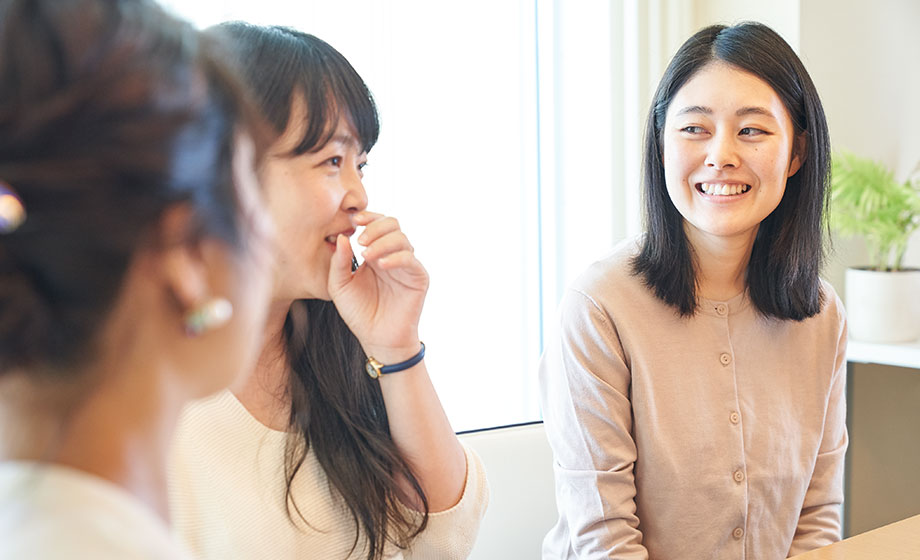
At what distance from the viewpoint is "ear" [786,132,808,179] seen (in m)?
1.58

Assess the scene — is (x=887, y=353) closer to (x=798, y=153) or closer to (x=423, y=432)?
(x=798, y=153)

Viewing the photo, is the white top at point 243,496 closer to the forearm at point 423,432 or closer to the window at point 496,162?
the forearm at point 423,432

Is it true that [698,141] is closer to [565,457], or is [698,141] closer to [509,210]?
[565,457]

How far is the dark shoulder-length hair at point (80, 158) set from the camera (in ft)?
1.46

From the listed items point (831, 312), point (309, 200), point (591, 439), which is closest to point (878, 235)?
point (831, 312)

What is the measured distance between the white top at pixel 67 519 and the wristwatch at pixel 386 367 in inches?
28.2

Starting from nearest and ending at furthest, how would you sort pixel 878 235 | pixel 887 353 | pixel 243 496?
1. pixel 243 496
2. pixel 887 353
3. pixel 878 235

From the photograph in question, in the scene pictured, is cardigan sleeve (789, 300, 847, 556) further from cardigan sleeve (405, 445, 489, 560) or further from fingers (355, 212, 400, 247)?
fingers (355, 212, 400, 247)

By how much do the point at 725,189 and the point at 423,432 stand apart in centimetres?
67

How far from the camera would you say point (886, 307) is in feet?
7.20

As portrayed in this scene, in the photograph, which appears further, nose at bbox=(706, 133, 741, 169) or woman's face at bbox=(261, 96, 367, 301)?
nose at bbox=(706, 133, 741, 169)

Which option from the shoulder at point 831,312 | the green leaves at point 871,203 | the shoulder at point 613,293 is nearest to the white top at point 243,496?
the shoulder at point 613,293

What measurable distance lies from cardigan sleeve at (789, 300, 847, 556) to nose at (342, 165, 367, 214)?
0.95m

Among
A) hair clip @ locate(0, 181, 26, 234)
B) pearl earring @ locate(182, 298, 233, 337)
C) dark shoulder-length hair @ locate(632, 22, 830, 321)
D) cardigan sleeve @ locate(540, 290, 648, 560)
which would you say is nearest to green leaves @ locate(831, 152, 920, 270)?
dark shoulder-length hair @ locate(632, 22, 830, 321)
